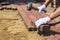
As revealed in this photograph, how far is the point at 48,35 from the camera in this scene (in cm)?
342

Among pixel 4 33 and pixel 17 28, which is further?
pixel 17 28

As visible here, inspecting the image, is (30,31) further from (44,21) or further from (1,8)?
(1,8)

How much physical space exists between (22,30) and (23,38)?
54 cm

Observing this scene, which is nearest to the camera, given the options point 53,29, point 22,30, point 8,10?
point 53,29

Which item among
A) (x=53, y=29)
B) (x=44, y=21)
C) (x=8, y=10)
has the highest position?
(x=44, y=21)

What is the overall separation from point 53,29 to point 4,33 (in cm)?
103

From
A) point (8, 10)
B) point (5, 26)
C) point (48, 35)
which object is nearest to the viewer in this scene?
point (48, 35)

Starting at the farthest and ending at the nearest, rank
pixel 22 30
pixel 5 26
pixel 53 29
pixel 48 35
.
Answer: pixel 5 26, pixel 22 30, pixel 53 29, pixel 48 35

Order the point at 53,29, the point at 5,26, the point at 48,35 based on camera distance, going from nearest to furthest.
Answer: the point at 48,35 < the point at 53,29 < the point at 5,26

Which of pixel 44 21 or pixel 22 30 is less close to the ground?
pixel 44 21

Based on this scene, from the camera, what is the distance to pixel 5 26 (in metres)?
4.52

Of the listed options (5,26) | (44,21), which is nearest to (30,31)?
(44,21)

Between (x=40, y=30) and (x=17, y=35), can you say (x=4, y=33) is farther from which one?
(x=40, y=30)

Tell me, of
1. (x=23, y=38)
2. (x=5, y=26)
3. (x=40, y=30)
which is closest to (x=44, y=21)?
(x=40, y=30)
